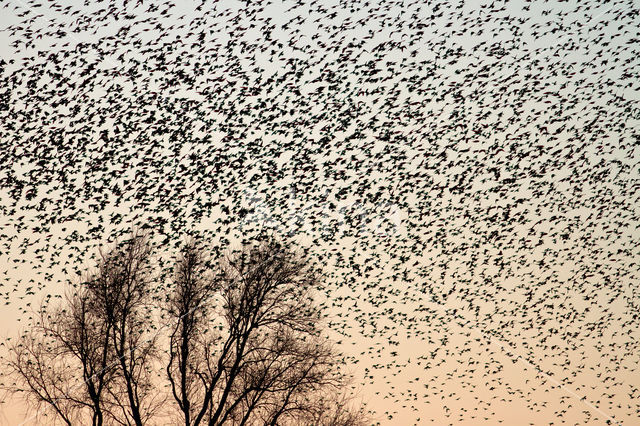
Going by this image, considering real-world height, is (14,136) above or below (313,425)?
above

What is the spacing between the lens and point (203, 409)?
32.0 metres

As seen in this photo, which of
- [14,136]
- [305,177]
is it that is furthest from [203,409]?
[14,136]

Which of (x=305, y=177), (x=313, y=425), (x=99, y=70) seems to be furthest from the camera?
(x=313, y=425)

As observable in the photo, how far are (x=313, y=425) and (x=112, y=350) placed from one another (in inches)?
385

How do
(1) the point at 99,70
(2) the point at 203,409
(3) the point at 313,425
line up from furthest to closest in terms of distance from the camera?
(3) the point at 313,425
(2) the point at 203,409
(1) the point at 99,70

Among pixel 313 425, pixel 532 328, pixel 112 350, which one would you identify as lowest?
pixel 313 425

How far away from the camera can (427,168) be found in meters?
30.2

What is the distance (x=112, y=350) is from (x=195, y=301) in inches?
146

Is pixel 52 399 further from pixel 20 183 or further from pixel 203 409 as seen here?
pixel 20 183

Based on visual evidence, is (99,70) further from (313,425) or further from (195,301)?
(313,425)

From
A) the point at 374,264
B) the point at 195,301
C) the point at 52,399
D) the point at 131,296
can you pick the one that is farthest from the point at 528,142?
the point at 52,399

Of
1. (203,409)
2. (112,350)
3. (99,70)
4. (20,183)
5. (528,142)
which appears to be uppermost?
(99,70)

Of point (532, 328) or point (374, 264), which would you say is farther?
point (532, 328)

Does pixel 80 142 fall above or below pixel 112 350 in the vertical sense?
above
